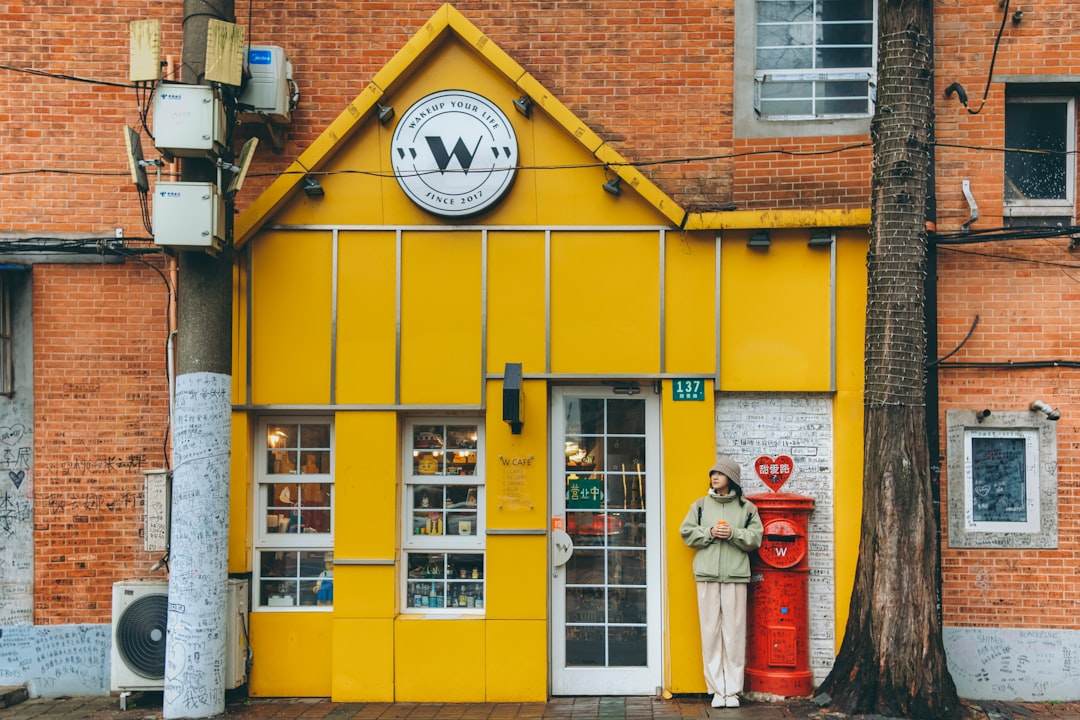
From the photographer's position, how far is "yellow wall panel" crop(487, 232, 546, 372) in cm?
856

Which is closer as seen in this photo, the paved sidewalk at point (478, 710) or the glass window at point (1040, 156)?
the paved sidewalk at point (478, 710)

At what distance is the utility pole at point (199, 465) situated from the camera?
7836 millimetres

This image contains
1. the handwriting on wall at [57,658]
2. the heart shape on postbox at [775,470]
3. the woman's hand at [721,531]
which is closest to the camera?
the woman's hand at [721,531]

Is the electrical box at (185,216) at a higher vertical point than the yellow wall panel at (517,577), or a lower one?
higher

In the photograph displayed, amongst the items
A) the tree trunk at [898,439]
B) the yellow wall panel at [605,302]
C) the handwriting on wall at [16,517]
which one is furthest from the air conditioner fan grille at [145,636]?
the tree trunk at [898,439]

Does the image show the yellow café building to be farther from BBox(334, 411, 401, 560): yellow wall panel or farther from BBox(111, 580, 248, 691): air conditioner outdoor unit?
BBox(111, 580, 248, 691): air conditioner outdoor unit

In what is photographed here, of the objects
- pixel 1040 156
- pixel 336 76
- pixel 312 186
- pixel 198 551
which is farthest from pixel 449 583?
pixel 1040 156

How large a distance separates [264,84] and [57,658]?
546 centimetres

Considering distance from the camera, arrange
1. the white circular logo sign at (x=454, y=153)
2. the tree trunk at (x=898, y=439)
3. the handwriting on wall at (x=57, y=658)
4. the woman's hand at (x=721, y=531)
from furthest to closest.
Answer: the handwriting on wall at (x=57, y=658)
the white circular logo sign at (x=454, y=153)
the woman's hand at (x=721, y=531)
the tree trunk at (x=898, y=439)

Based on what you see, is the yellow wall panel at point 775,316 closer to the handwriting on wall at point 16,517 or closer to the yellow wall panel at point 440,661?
the yellow wall panel at point 440,661

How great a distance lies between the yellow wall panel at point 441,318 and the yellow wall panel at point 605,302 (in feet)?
2.33

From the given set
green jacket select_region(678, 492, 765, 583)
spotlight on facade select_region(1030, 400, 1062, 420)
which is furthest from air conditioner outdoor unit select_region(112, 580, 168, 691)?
spotlight on facade select_region(1030, 400, 1062, 420)

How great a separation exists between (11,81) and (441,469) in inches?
212

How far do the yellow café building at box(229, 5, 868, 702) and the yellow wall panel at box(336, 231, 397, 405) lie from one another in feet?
0.07
